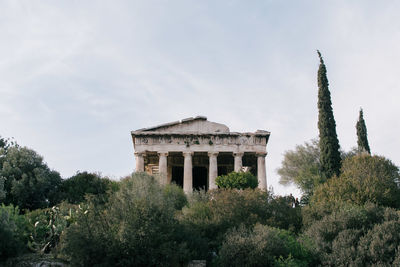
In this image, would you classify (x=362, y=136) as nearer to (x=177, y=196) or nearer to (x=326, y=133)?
(x=326, y=133)

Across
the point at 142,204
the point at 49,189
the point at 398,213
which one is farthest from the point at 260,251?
the point at 49,189

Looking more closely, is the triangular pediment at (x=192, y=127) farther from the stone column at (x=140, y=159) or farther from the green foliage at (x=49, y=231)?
the green foliage at (x=49, y=231)

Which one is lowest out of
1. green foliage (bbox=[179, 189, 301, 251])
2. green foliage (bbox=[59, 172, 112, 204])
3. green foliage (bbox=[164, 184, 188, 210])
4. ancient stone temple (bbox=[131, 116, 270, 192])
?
green foliage (bbox=[179, 189, 301, 251])

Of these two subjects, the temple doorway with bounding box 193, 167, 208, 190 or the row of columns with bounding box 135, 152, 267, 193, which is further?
the temple doorway with bounding box 193, 167, 208, 190

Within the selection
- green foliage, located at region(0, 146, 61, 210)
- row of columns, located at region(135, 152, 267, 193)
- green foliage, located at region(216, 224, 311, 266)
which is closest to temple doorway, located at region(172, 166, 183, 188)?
row of columns, located at region(135, 152, 267, 193)

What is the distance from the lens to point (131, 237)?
674 inches

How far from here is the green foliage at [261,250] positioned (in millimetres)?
17750

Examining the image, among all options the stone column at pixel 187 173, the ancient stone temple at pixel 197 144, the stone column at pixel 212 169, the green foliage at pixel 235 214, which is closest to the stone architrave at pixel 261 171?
the ancient stone temple at pixel 197 144

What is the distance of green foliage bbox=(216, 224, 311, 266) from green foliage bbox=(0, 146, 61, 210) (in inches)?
620

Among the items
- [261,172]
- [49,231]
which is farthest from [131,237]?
[261,172]

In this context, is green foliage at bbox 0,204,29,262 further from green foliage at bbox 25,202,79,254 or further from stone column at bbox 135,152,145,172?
stone column at bbox 135,152,145,172

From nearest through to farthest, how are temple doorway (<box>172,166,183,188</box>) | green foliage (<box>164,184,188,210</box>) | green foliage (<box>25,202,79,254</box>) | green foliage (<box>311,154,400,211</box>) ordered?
green foliage (<box>25,202,79,254</box>), green foliage (<box>311,154,400,211</box>), green foliage (<box>164,184,188,210</box>), temple doorway (<box>172,166,183,188</box>)

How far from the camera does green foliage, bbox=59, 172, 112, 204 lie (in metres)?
30.8

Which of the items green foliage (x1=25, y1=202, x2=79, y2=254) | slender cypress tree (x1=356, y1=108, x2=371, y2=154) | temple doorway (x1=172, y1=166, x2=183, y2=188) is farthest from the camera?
temple doorway (x1=172, y1=166, x2=183, y2=188)
